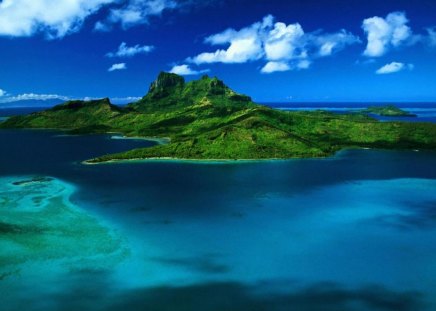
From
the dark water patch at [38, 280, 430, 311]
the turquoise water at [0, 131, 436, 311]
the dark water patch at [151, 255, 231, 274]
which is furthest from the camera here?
the dark water patch at [151, 255, 231, 274]

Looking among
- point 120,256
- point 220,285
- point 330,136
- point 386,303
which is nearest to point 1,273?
point 120,256

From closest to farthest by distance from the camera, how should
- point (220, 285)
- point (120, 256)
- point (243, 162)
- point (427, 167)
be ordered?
point (220, 285) → point (120, 256) → point (427, 167) → point (243, 162)

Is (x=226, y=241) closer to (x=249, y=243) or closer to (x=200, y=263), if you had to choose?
(x=249, y=243)

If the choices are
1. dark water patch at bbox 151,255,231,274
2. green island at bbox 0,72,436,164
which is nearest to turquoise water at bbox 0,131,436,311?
dark water patch at bbox 151,255,231,274

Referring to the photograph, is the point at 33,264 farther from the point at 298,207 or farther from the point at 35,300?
the point at 298,207

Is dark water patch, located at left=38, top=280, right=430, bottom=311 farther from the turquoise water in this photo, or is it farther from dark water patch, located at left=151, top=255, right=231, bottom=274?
dark water patch, located at left=151, top=255, right=231, bottom=274

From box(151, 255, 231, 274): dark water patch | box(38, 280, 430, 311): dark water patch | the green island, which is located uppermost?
the green island

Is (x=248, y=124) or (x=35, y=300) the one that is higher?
(x=248, y=124)

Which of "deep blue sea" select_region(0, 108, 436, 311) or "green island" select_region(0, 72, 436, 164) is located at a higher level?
"green island" select_region(0, 72, 436, 164)
